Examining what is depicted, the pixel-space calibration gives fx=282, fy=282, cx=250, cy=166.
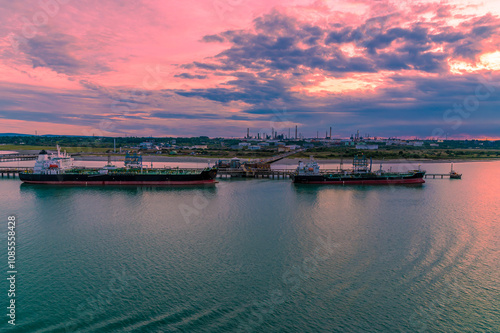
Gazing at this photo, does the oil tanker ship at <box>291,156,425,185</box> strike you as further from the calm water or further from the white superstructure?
the white superstructure

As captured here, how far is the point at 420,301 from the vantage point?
19266 millimetres

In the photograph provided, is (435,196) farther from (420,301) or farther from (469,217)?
(420,301)

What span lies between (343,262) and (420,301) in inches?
258

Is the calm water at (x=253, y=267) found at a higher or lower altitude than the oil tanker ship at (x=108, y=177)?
lower

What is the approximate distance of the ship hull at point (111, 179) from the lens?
64.0m

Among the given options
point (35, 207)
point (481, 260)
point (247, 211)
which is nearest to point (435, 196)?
point (481, 260)

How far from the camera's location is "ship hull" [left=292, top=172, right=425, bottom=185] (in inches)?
2702
